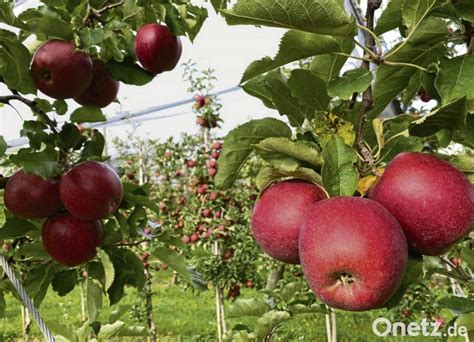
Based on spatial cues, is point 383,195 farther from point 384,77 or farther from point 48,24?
point 48,24

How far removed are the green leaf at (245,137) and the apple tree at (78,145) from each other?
42cm

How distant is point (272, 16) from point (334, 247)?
22 cm

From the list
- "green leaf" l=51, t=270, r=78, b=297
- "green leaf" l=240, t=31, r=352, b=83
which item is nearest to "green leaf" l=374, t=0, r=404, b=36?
"green leaf" l=240, t=31, r=352, b=83

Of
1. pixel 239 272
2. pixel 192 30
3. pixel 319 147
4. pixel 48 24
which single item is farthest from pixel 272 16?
pixel 239 272

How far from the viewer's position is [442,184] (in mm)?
573

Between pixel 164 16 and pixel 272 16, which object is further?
pixel 164 16

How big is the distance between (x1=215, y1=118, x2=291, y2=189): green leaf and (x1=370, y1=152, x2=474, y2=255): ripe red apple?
16 centimetres

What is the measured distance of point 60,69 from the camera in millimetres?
1051

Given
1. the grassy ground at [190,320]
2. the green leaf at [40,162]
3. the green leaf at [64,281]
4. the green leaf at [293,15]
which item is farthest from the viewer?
the grassy ground at [190,320]

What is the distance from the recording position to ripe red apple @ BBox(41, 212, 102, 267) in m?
1.11

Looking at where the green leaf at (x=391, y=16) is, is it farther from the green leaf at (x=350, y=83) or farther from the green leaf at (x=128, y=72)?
the green leaf at (x=128, y=72)

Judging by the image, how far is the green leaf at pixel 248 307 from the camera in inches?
45.1

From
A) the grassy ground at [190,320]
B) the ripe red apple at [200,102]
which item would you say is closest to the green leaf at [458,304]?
the grassy ground at [190,320]

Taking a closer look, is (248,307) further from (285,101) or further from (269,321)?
(285,101)
